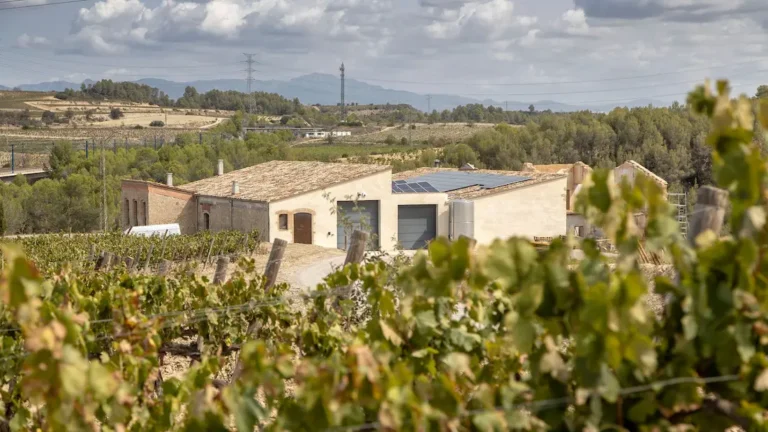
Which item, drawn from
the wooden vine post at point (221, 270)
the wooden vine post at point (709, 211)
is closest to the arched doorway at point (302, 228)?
the wooden vine post at point (221, 270)

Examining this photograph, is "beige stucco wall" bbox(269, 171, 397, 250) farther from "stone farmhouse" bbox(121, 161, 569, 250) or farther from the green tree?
the green tree

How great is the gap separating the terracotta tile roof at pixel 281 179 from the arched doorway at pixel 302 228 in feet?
2.71

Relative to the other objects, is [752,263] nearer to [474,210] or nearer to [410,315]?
[410,315]

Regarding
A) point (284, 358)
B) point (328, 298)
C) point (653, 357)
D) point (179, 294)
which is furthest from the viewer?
point (179, 294)

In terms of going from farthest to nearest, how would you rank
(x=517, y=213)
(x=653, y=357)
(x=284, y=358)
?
(x=517, y=213) → (x=284, y=358) → (x=653, y=357)

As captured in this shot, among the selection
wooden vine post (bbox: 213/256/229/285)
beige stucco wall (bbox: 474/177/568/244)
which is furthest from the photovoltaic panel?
wooden vine post (bbox: 213/256/229/285)

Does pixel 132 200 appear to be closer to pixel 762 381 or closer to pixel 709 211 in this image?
pixel 709 211

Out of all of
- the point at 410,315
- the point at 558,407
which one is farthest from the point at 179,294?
the point at 558,407

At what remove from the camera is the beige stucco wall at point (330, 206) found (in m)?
27.7

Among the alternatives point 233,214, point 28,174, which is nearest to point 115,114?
point 28,174

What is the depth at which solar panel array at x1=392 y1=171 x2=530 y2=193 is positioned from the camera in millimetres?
31505

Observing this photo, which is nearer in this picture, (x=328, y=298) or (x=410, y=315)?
(x=410, y=315)

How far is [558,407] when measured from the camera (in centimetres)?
266

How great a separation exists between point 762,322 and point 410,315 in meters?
1.54
